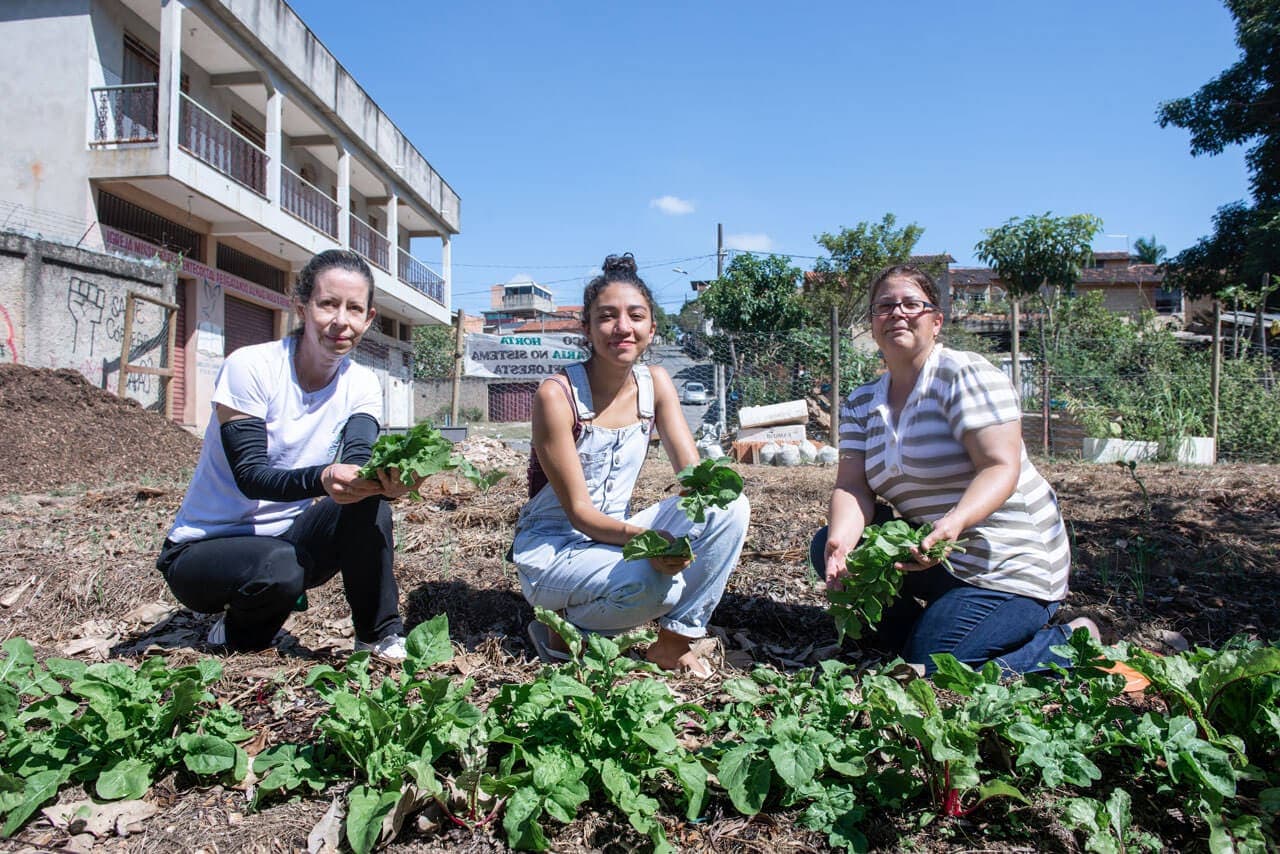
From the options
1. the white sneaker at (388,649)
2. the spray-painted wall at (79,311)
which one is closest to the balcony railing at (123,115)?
the spray-painted wall at (79,311)

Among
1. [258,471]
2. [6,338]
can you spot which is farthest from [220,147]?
[258,471]

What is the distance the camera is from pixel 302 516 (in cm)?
255

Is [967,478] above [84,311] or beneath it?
beneath

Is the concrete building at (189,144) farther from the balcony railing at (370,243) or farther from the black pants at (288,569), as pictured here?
the black pants at (288,569)

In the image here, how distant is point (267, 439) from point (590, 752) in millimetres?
1463

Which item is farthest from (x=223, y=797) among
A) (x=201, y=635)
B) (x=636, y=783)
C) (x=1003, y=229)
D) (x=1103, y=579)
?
(x=1003, y=229)

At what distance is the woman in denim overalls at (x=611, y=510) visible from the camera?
2.39 meters

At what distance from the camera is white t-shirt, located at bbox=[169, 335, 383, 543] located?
2.41 metres

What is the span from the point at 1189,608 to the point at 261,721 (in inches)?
126

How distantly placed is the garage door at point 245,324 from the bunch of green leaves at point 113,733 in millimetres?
13639

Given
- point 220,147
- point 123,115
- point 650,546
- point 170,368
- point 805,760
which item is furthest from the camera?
point 220,147

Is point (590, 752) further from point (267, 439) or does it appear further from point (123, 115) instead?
point (123, 115)

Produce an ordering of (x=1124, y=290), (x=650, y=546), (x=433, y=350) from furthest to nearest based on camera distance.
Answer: (x=1124, y=290) → (x=433, y=350) → (x=650, y=546)

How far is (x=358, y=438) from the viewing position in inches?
99.8
